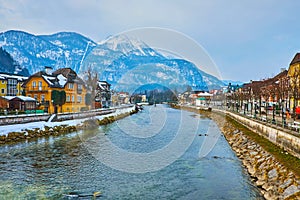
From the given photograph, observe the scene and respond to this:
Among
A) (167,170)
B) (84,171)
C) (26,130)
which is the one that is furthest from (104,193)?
(26,130)

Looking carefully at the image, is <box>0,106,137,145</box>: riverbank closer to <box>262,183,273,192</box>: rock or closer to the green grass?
the green grass

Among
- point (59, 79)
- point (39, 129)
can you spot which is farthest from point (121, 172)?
point (59, 79)

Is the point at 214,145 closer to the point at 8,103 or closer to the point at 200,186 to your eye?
the point at 200,186

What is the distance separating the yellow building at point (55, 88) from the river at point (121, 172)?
20.0 meters

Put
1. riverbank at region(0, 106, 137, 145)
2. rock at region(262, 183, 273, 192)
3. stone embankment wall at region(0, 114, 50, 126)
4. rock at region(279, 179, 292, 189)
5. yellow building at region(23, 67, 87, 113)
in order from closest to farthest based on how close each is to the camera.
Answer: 1. rock at region(279, 179, 292, 189)
2. rock at region(262, 183, 273, 192)
3. riverbank at region(0, 106, 137, 145)
4. stone embankment wall at region(0, 114, 50, 126)
5. yellow building at region(23, 67, 87, 113)

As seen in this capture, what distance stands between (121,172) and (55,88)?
32.1m

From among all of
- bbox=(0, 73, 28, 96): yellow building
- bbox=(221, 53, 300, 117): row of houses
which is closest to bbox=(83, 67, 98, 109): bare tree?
bbox=(0, 73, 28, 96): yellow building

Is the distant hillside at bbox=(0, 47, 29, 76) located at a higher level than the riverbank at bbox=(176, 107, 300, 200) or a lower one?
higher

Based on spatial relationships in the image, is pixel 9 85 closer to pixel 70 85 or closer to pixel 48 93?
pixel 48 93

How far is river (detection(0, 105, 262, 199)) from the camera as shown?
12312 mm

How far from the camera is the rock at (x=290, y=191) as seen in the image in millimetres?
10641

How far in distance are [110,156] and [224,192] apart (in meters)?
9.23

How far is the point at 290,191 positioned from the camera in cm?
1084

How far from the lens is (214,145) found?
25.2m
